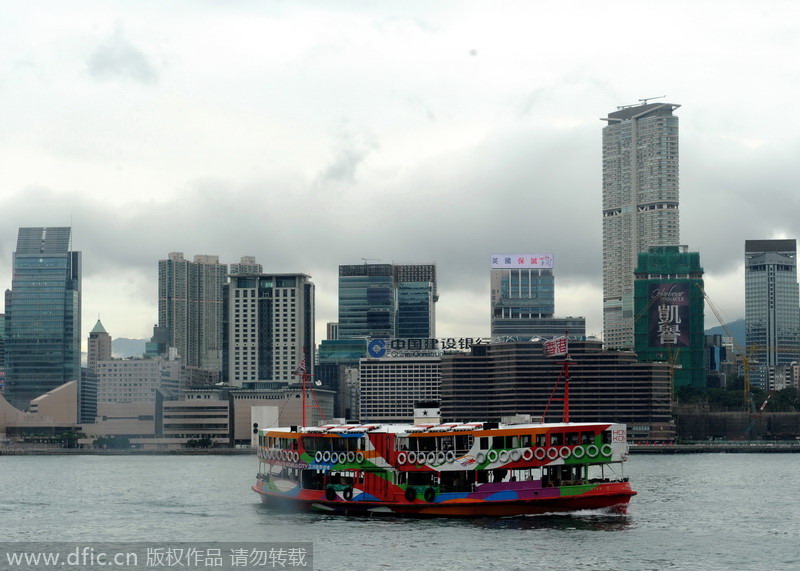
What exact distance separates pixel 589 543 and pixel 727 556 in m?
7.68

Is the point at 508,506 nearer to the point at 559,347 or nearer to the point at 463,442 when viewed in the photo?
the point at 463,442

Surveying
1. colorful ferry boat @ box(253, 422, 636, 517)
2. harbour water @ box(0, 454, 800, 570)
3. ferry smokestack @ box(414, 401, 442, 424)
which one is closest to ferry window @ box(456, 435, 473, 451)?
colorful ferry boat @ box(253, 422, 636, 517)

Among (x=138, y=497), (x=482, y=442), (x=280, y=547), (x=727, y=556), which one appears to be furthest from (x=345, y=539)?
(x=138, y=497)

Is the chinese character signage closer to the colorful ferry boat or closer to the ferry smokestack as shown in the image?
the colorful ferry boat

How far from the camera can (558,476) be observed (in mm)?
85188

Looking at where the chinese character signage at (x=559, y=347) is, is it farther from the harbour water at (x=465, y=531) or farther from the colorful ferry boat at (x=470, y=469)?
the harbour water at (x=465, y=531)

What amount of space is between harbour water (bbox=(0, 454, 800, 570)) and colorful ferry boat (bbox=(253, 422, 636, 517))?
3.78ft

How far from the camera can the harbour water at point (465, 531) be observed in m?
72.8

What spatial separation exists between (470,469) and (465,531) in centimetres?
544

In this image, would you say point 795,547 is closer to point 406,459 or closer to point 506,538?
point 506,538

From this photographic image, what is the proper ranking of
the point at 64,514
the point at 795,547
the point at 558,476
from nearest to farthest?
the point at 795,547
the point at 558,476
the point at 64,514

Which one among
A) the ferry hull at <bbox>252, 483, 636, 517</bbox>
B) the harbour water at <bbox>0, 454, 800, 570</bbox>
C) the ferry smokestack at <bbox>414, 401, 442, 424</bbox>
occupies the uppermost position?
the ferry smokestack at <bbox>414, 401, 442, 424</bbox>

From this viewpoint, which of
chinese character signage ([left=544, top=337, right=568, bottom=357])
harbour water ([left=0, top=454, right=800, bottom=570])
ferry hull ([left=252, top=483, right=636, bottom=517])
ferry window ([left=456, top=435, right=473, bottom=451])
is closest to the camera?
harbour water ([left=0, top=454, right=800, bottom=570])

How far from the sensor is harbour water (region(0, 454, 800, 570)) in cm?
7281
